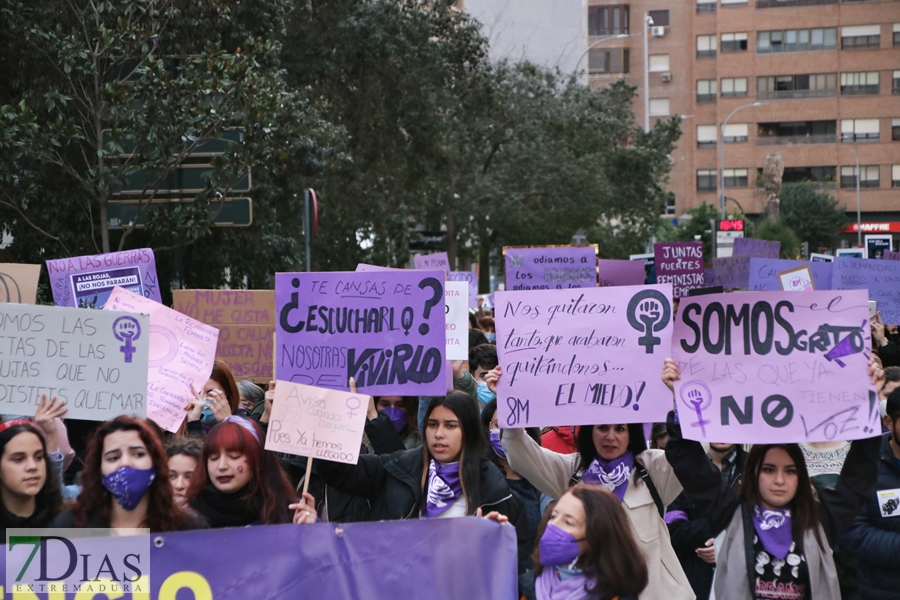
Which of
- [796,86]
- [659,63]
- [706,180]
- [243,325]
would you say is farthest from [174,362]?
[659,63]

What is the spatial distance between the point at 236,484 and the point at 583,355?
1729mm

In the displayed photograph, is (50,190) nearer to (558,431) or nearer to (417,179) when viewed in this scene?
(558,431)

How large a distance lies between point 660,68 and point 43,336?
7263 cm

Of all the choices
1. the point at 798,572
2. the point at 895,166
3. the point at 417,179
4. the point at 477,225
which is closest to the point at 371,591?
the point at 798,572

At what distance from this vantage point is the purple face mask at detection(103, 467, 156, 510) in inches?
165

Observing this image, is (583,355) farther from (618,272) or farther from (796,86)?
(796,86)

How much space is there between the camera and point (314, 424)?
4809 mm

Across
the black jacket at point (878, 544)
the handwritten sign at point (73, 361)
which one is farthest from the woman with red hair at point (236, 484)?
the black jacket at point (878, 544)

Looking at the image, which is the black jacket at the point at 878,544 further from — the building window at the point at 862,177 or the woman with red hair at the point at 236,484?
the building window at the point at 862,177

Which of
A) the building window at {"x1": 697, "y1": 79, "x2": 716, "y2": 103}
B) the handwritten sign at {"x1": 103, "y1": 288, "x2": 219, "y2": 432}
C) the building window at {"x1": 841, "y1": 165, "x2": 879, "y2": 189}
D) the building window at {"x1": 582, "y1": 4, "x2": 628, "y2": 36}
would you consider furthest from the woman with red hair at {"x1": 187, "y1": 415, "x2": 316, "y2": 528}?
the building window at {"x1": 582, "y1": 4, "x2": 628, "y2": 36}

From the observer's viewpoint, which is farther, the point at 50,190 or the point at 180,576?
the point at 50,190

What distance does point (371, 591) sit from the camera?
13.5 feet

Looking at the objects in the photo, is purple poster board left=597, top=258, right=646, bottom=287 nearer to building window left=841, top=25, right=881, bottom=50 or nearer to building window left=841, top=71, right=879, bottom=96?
building window left=841, top=71, right=879, bottom=96

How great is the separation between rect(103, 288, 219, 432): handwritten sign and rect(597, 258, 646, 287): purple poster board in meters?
11.4
